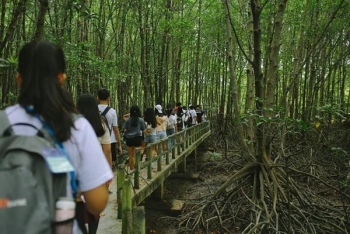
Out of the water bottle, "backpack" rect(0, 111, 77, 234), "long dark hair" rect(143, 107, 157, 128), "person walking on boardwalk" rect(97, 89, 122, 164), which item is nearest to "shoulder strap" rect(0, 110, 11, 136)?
"backpack" rect(0, 111, 77, 234)

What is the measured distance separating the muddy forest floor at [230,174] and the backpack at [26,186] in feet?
15.9

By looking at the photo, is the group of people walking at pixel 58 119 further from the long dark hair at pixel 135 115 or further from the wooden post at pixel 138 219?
the long dark hair at pixel 135 115

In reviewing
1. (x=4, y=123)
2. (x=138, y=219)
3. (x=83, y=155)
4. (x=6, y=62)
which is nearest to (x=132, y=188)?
(x=138, y=219)

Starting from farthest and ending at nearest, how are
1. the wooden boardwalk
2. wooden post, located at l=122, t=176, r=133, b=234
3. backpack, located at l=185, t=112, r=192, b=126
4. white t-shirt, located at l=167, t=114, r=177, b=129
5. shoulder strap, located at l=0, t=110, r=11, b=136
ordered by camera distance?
1. backpack, located at l=185, t=112, r=192, b=126
2. white t-shirt, located at l=167, t=114, r=177, b=129
3. the wooden boardwalk
4. wooden post, located at l=122, t=176, r=133, b=234
5. shoulder strap, located at l=0, t=110, r=11, b=136

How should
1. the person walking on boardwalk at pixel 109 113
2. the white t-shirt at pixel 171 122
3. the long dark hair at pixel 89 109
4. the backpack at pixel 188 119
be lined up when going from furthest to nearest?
the backpack at pixel 188 119 < the white t-shirt at pixel 171 122 < the person walking on boardwalk at pixel 109 113 < the long dark hair at pixel 89 109

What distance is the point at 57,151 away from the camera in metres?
1.08

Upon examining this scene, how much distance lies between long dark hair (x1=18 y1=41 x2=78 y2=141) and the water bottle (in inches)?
8.3

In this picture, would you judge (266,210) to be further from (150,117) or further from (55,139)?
(55,139)

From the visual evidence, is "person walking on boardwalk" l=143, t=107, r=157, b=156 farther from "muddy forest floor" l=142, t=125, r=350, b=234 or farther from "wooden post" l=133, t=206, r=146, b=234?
"wooden post" l=133, t=206, r=146, b=234

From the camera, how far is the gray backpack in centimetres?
96

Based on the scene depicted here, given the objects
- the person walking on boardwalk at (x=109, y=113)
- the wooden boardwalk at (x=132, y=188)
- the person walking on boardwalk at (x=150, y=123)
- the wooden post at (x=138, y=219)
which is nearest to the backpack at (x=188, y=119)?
the wooden boardwalk at (x=132, y=188)

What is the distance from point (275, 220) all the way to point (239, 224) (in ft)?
3.78

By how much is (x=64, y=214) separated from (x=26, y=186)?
0.15 meters

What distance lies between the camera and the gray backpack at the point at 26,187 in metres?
0.96
